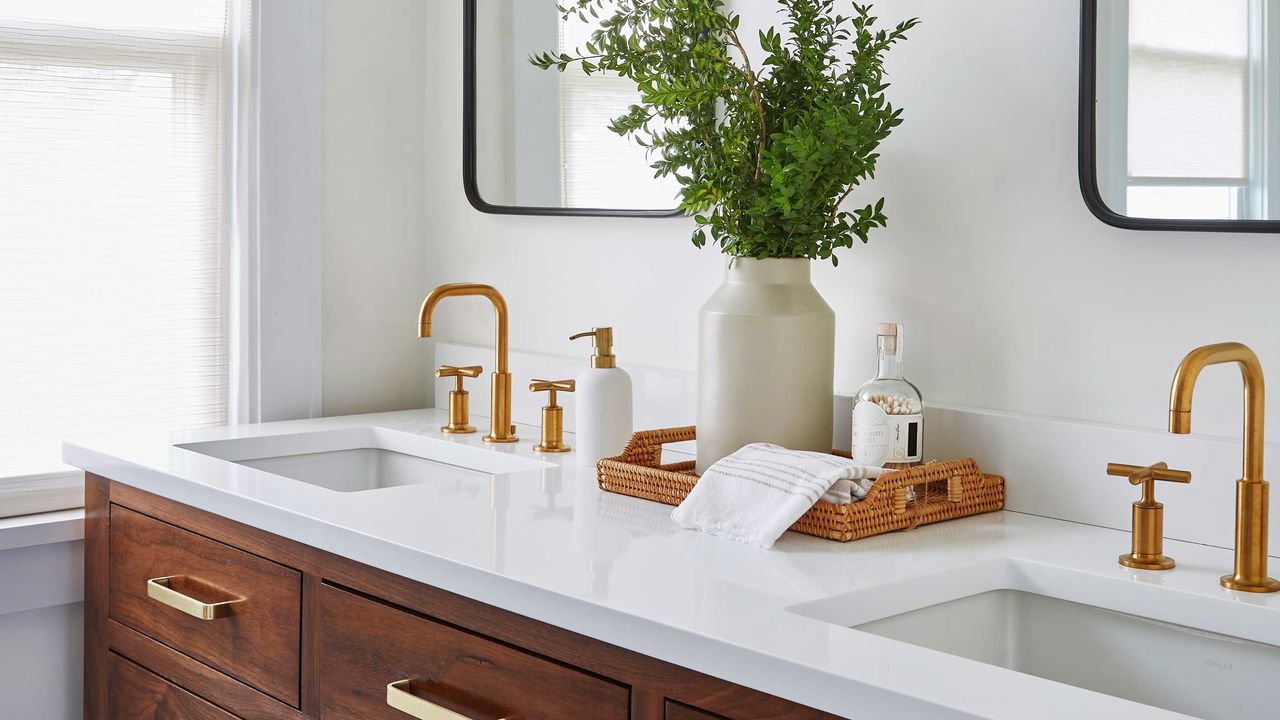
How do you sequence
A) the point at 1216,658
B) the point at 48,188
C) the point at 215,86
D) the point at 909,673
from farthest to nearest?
the point at 215,86 < the point at 48,188 < the point at 1216,658 < the point at 909,673

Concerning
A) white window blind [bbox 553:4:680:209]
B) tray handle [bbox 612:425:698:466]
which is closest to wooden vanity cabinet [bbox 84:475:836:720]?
tray handle [bbox 612:425:698:466]

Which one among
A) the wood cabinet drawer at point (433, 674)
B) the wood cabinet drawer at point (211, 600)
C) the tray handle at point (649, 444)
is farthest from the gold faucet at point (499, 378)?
the wood cabinet drawer at point (433, 674)

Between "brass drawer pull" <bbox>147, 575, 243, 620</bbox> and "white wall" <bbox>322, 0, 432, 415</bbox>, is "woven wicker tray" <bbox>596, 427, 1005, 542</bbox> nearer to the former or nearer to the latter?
"brass drawer pull" <bbox>147, 575, 243, 620</bbox>

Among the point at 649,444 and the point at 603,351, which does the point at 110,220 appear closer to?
the point at 603,351

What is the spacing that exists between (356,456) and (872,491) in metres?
1.01

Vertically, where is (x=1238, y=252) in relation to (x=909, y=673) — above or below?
above

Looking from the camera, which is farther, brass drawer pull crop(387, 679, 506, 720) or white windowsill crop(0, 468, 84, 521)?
white windowsill crop(0, 468, 84, 521)

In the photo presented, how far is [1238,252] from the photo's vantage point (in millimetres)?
1241

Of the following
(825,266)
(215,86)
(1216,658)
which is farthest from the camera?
(215,86)

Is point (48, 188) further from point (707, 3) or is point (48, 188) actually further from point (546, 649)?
point (546, 649)

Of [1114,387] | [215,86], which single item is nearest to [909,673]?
[1114,387]

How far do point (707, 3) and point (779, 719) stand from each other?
0.86 meters

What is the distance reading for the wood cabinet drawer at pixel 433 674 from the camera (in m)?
1.05

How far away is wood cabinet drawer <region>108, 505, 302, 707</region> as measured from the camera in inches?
54.4
